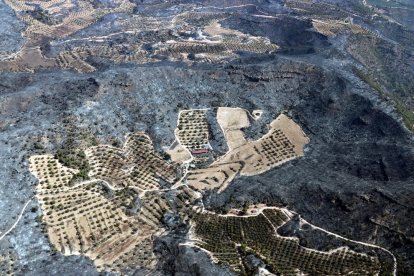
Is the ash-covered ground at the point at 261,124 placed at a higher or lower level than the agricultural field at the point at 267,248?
higher

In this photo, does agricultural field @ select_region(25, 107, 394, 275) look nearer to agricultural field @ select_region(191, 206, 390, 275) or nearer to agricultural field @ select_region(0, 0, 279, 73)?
agricultural field @ select_region(191, 206, 390, 275)

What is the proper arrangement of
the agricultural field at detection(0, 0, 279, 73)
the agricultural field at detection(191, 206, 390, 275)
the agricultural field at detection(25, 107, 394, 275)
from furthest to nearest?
the agricultural field at detection(0, 0, 279, 73) → the agricultural field at detection(25, 107, 394, 275) → the agricultural field at detection(191, 206, 390, 275)

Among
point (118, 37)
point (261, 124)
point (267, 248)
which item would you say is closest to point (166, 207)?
point (267, 248)

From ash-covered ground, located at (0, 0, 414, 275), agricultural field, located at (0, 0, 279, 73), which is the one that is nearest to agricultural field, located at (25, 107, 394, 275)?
ash-covered ground, located at (0, 0, 414, 275)

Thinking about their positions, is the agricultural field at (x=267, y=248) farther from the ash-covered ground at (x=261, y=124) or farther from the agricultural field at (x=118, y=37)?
the agricultural field at (x=118, y=37)

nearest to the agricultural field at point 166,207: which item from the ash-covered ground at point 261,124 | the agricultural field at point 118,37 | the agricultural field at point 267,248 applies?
the agricultural field at point 267,248

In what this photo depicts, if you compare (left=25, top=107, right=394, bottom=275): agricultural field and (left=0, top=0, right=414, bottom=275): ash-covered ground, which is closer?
(left=25, top=107, right=394, bottom=275): agricultural field

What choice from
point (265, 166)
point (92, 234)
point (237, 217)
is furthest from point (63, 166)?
point (265, 166)

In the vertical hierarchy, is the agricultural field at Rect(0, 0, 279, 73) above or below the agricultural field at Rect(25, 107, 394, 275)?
above

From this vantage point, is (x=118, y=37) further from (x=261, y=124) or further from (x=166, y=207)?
(x=166, y=207)
